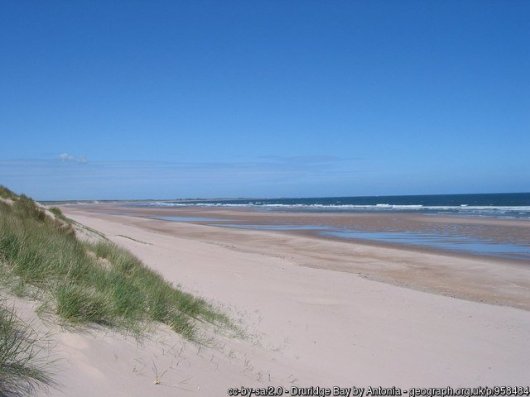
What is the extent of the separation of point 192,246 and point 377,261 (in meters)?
7.81

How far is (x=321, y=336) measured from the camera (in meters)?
7.13

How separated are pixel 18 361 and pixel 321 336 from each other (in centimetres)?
491

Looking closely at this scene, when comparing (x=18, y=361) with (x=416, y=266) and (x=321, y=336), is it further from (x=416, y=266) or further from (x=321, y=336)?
(x=416, y=266)

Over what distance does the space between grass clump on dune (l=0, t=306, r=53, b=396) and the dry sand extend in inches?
6.6

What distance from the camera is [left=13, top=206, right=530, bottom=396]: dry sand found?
3.87 metres

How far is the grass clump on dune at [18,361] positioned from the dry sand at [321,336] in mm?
167

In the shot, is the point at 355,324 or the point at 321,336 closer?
the point at 321,336

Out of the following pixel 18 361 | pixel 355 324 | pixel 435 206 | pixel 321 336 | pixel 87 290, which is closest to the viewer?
pixel 18 361

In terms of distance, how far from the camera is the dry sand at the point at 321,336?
3873 mm

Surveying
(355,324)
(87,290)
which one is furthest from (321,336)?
(87,290)

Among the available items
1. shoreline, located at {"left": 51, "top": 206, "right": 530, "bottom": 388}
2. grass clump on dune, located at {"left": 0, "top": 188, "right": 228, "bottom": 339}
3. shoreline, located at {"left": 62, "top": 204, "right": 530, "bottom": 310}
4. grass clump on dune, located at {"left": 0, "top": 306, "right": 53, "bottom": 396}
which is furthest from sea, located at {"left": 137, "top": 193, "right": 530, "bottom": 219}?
grass clump on dune, located at {"left": 0, "top": 306, "right": 53, "bottom": 396}

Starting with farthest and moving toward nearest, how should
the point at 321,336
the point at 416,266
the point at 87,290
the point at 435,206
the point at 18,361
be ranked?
the point at 435,206 < the point at 416,266 < the point at 321,336 < the point at 87,290 < the point at 18,361

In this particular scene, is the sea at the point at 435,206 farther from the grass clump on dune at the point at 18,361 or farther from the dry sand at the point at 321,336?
the grass clump on dune at the point at 18,361

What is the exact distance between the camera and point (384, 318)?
862 centimetres
